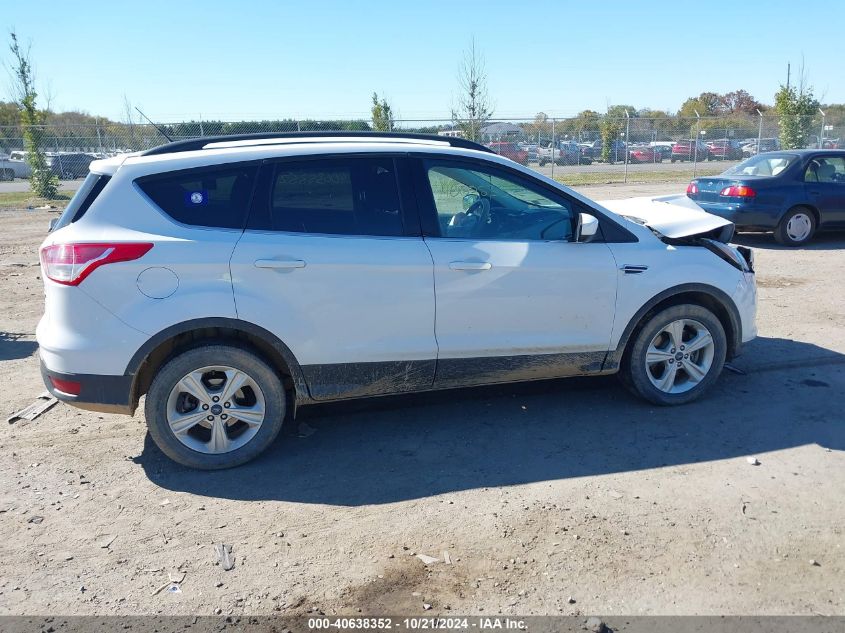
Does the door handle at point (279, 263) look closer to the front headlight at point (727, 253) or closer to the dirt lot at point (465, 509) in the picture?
the dirt lot at point (465, 509)

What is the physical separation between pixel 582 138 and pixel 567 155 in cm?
208

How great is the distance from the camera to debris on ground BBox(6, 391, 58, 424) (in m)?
5.12

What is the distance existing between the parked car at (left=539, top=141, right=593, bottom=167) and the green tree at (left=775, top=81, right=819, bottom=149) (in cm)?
769

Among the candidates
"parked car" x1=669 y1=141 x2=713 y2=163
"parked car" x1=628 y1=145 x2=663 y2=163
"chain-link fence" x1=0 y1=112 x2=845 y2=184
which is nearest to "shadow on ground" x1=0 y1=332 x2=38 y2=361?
"chain-link fence" x1=0 y1=112 x2=845 y2=184

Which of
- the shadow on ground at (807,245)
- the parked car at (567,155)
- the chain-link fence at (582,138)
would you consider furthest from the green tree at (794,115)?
the shadow on ground at (807,245)

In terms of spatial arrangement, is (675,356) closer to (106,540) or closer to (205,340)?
(205,340)

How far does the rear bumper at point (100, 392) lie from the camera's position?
4109 mm

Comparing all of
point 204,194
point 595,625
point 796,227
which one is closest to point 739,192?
point 796,227

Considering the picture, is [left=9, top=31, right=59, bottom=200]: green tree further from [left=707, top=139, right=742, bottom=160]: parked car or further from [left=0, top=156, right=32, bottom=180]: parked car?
[left=707, top=139, right=742, bottom=160]: parked car

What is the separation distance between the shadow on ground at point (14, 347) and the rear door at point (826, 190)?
11037 mm

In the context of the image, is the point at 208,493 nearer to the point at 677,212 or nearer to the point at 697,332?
the point at 697,332

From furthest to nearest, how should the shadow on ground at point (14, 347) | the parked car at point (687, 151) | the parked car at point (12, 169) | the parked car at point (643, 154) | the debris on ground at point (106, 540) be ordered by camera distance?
the parked car at point (643, 154)
the parked car at point (687, 151)
the parked car at point (12, 169)
the shadow on ground at point (14, 347)
the debris on ground at point (106, 540)

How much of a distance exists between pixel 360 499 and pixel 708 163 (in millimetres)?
31783

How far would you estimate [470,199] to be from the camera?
483 cm
